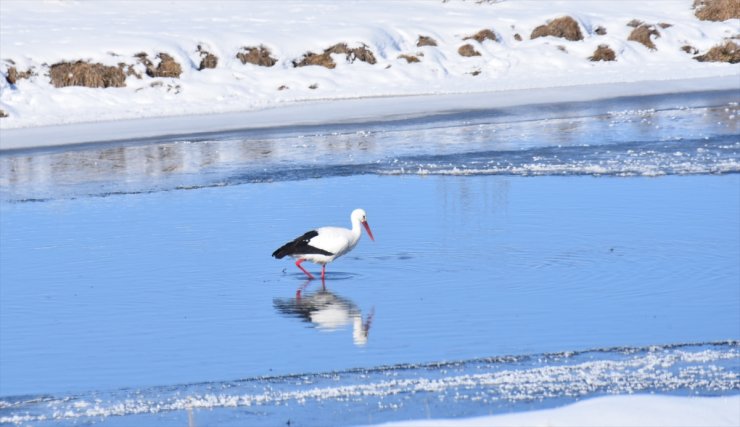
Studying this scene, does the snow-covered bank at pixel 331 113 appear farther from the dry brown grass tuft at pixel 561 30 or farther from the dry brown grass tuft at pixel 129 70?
the dry brown grass tuft at pixel 561 30

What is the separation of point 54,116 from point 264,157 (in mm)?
8808

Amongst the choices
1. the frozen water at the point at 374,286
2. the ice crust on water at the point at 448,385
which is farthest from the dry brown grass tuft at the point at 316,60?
the ice crust on water at the point at 448,385

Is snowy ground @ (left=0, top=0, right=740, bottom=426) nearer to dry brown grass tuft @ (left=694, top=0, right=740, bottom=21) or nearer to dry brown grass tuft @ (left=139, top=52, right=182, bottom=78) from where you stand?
dry brown grass tuft @ (left=139, top=52, right=182, bottom=78)

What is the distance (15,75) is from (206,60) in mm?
4691

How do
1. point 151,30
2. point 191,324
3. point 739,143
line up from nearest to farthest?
point 191,324 → point 739,143 → point 151,30

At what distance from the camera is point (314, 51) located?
1298 inches

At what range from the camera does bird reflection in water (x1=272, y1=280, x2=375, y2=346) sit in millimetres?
9586

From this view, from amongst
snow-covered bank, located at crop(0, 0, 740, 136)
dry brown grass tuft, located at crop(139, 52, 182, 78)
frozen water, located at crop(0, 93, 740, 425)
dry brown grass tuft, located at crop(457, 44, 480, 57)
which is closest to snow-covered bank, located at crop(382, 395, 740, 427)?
frozen water, located at crop(0, 93, 740, 425)

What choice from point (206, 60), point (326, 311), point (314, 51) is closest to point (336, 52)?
point (314, 51)

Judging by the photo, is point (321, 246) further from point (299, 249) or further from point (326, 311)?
point (326, 311)

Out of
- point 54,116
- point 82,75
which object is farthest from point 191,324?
point 82,75

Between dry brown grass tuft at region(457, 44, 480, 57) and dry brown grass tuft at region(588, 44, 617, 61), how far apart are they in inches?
121

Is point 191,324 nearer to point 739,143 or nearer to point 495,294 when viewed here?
point 495,294

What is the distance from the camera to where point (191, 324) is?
387 inches
